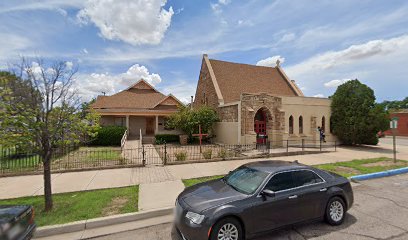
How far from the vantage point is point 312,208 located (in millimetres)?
4246

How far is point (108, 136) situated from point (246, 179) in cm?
1626

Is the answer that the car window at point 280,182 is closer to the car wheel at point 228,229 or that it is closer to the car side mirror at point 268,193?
the car side mirror at point 268,193

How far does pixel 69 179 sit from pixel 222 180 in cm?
664

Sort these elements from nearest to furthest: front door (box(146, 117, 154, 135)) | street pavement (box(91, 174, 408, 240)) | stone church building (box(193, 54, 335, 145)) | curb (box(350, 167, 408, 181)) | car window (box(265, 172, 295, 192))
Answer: street pavement (box(91, 174, 408, 240)) → car window (box(265, 172, 295, 192)) → curb (box(350, 167, 408, 181)) → stone church building (box(193, 54, 335, 145)) → front door (box(146, 117, 154, 135))

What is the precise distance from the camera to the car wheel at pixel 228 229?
3.49 metres

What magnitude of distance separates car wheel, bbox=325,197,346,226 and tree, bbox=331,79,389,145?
15.5 meters

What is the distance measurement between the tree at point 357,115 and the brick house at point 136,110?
16.6 m

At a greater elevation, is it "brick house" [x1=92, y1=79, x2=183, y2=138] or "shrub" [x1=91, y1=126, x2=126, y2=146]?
"brick house" [x1=92, y1=79, x2=183, y2=138]

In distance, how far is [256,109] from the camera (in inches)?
664

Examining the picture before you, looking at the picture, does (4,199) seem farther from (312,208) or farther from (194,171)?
(312,208)

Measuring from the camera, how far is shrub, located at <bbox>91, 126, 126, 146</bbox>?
690 inches

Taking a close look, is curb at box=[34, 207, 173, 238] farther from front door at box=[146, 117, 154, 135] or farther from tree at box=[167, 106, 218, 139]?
front door at box=[146, 117, 154, 135]

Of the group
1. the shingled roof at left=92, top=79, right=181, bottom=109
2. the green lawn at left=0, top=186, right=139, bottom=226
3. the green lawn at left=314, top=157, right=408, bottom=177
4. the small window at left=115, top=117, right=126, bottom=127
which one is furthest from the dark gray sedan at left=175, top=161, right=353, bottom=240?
the small window at left=115, top=117, right=126, bottom=127

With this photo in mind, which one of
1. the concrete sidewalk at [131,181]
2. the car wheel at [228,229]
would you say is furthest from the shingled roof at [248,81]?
the car wheel at [228,229]
